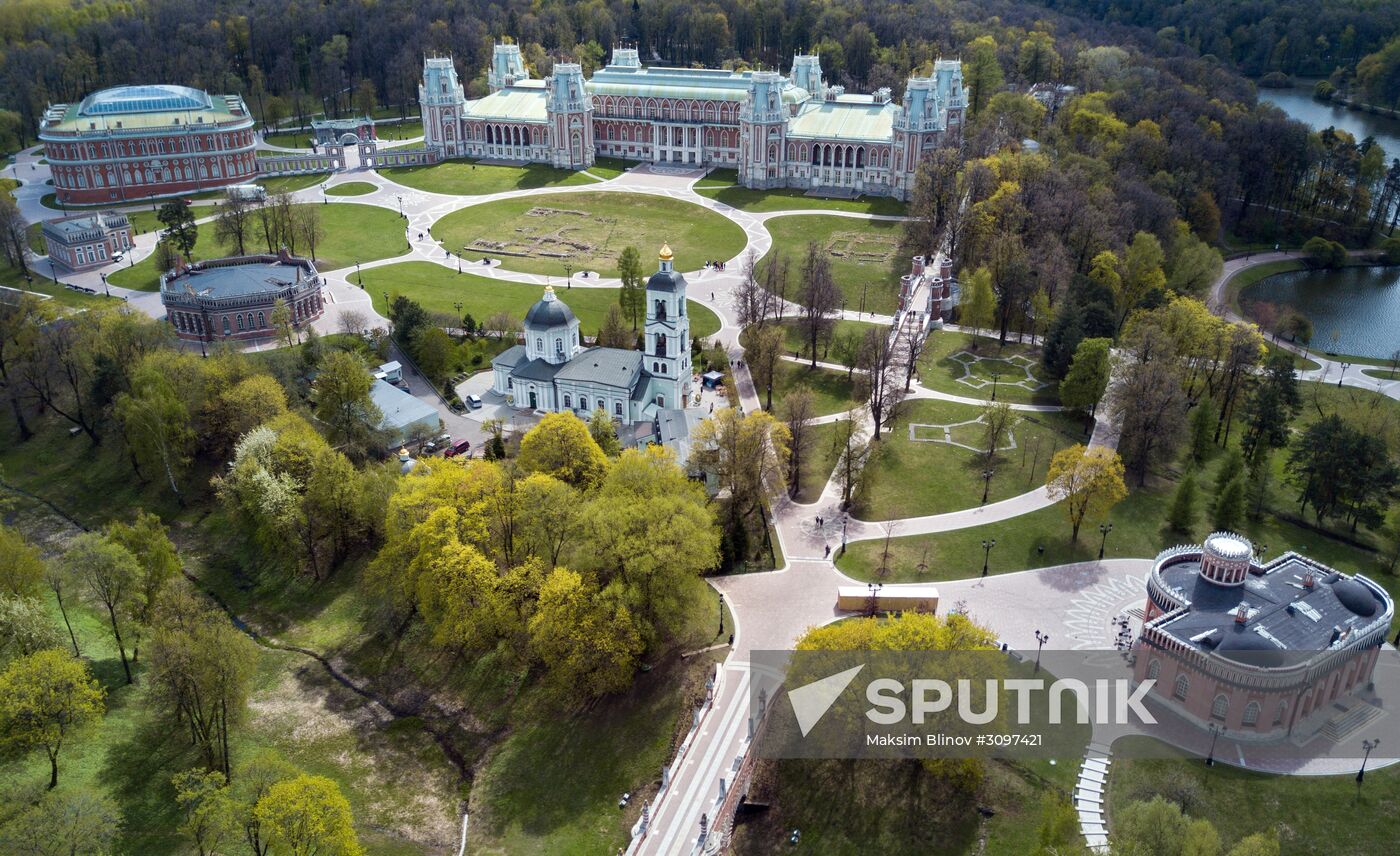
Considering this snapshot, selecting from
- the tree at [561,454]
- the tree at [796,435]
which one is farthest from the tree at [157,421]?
the tree at [796,435]

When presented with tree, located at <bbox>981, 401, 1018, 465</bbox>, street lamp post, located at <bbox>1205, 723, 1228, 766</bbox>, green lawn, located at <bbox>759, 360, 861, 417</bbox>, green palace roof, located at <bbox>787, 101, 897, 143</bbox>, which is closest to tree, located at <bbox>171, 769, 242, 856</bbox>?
street lamp post, located at <bbox>1205, 723, 1228, 766</bbox>

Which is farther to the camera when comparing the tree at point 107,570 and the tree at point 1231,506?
the tree at point 1231,506

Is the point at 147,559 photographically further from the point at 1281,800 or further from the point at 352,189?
the point at 352,189

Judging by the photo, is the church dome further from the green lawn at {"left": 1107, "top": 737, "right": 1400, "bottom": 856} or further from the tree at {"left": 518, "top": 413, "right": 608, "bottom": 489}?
the green lawn at {"left": 1107, "top": 737, "right": 1400, "bottom": 856}

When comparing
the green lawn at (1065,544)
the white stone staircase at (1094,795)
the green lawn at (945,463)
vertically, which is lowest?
the white stone staircase at (1094,795)

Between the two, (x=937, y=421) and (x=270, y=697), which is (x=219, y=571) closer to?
(x=270, y=697)

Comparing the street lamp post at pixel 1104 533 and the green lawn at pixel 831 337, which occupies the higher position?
the green lawn at pixel 831 337

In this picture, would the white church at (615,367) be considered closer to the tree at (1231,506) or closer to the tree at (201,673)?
the tree at (201,673)
